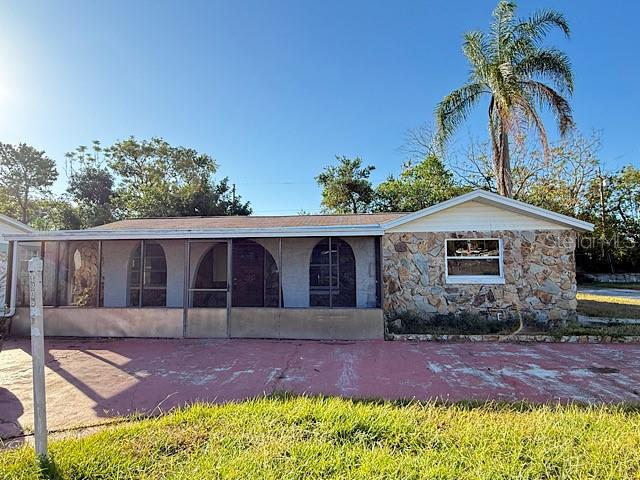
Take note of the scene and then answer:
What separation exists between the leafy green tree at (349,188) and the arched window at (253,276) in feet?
41.6

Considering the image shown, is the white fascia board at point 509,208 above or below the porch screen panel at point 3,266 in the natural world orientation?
above

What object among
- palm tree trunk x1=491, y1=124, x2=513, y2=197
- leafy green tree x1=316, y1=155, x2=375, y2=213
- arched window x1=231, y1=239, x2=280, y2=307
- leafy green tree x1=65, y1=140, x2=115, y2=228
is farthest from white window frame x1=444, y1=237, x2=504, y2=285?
leafy green tree x1=65, y1=140, x2=115, y2=228

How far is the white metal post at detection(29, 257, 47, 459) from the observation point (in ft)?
9.37

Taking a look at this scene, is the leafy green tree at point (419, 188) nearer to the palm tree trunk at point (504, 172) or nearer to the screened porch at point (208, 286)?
the palm tree trunk at point (504, 172)

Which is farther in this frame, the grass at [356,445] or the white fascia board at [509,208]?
the white fascia board at [509,208]

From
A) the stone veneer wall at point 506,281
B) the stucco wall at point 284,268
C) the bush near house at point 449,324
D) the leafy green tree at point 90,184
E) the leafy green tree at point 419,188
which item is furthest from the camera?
the leafy green tree at point 90,184

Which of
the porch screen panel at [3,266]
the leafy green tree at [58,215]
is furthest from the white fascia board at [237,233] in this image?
the leafy green tree at [58,215]

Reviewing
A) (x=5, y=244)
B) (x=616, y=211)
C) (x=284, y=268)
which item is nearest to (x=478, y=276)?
(x=284, y=268)

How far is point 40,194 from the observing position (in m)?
31.2

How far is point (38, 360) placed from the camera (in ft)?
9.50

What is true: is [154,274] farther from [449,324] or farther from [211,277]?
[449,324]


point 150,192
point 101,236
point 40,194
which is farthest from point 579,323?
point 40,194

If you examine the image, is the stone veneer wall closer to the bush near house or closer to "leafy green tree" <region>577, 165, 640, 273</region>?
the bush near house

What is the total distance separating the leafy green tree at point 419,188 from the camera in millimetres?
A: 20875
